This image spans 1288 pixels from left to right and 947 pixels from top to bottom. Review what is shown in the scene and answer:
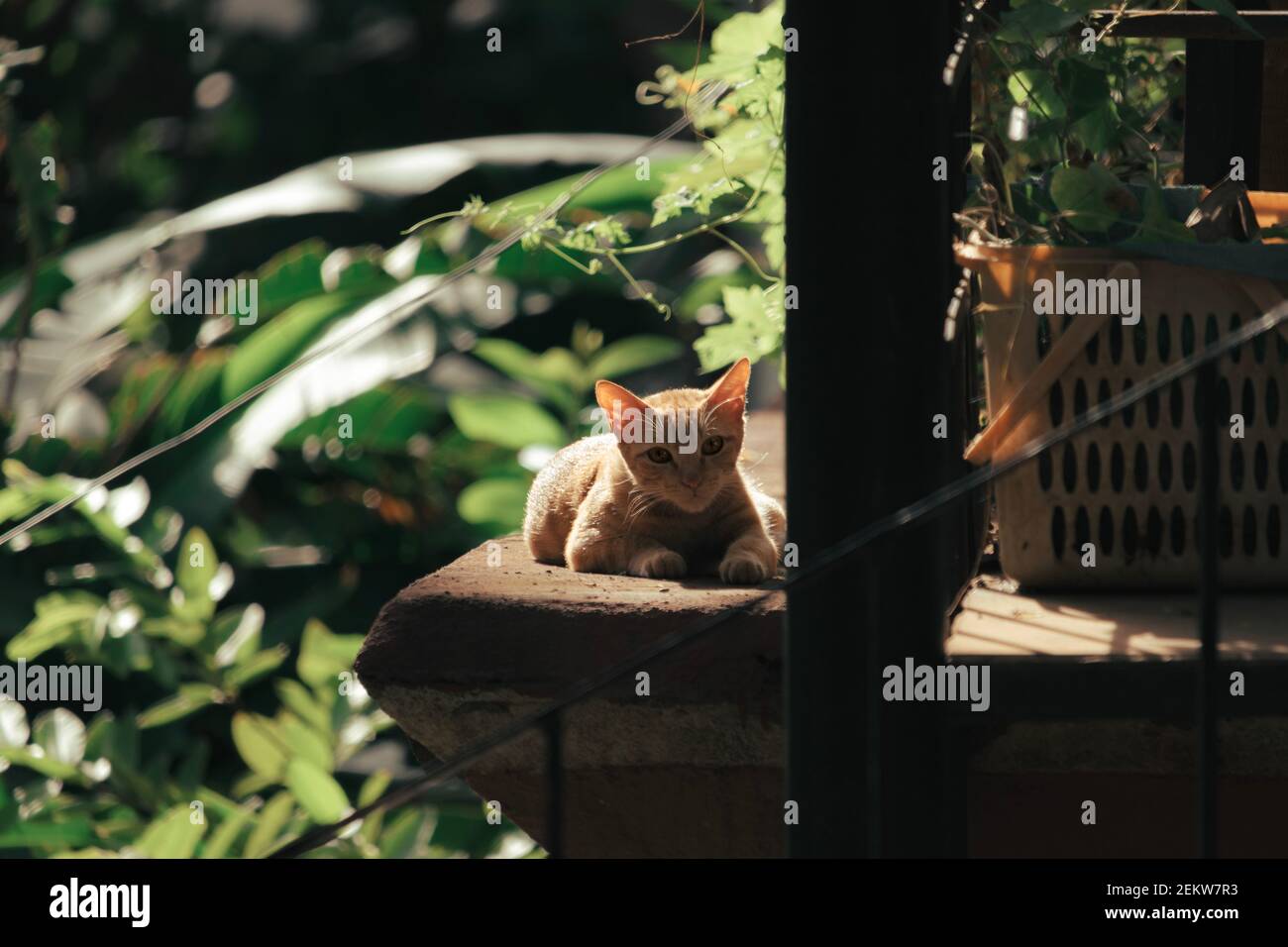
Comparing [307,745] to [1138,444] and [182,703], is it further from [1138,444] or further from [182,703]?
[1138,444]

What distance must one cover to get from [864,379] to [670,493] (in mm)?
1023

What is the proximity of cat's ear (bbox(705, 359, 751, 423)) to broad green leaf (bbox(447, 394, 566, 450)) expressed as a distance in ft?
8.53

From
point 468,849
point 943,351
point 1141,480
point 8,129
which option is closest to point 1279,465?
point 1141,480

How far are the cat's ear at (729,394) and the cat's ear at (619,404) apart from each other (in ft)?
0.40

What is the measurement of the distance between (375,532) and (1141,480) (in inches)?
170

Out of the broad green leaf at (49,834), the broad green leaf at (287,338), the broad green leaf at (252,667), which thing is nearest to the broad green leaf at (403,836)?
the broad green leaf at (252,667)

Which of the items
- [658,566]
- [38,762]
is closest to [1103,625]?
[658,566]

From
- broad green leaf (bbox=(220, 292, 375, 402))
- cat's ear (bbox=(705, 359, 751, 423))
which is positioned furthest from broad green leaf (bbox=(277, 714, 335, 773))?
cat's ear (bbox=(705, 359, 751, 423))

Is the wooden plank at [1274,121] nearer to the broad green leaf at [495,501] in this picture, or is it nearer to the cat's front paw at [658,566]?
the cat's front paw at [658,566]

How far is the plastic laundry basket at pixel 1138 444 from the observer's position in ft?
7.61

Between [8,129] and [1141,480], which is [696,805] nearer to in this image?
[1141,480]

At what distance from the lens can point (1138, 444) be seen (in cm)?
233

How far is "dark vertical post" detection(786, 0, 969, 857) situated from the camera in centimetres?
183

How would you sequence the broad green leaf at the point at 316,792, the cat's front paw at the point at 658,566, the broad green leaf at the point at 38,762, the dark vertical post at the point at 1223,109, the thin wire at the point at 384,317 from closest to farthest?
the thin wire at the point at 384,317 < the cat's front paw at the point at 658,566 < the dark vertical post at the point at 1223,109 < the broad green leaf at the point at 316,792 < the broad green leaf at the point at 38,762
